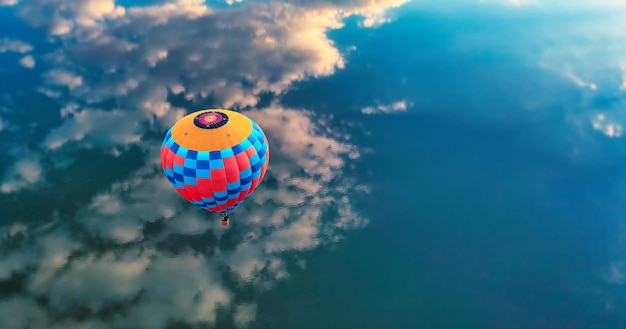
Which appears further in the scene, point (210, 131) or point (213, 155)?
point (210, 131)

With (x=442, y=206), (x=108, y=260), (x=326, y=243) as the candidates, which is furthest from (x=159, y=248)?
(x=442, y=206)

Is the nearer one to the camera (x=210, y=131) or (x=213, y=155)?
(x=213, y=155)

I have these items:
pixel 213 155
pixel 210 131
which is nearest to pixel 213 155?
pixel 213 155

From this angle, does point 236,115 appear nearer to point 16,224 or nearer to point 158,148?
point 158,148

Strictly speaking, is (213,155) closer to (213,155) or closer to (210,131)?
(213,155)

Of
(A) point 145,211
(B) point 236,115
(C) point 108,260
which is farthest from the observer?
(A) point 145,211

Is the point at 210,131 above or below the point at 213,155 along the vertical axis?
above
